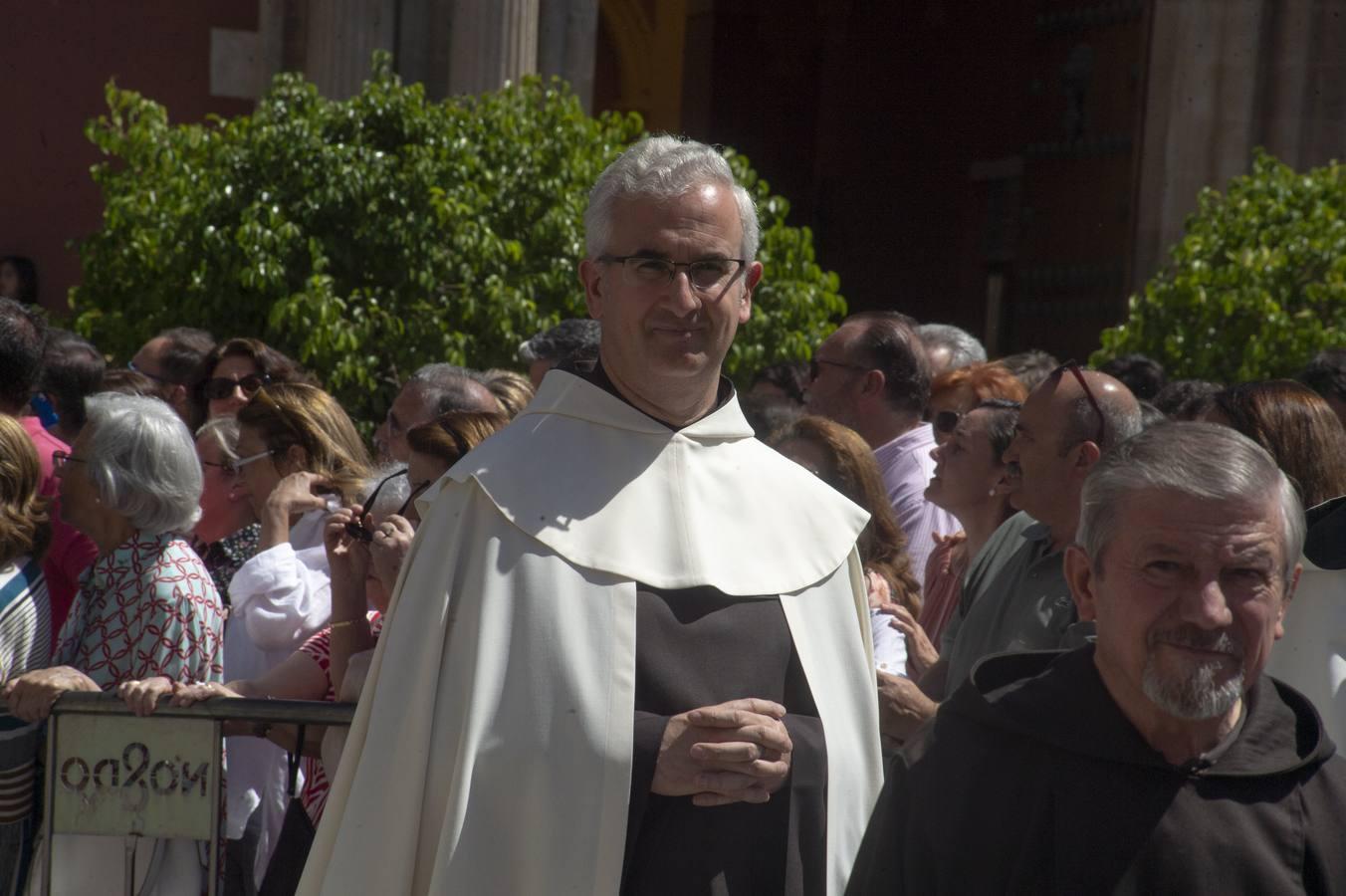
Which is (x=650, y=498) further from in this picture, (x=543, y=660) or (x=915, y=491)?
(x=915, y=491)

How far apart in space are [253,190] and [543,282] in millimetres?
1403

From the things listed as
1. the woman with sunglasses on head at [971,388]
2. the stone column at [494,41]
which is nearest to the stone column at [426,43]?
the stone column at [494,41]

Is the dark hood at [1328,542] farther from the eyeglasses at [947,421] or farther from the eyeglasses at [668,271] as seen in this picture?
the eyeglasses at [947,421]

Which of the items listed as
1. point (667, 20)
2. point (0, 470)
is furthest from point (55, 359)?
point (667, 20)

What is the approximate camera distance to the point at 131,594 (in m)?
4.21

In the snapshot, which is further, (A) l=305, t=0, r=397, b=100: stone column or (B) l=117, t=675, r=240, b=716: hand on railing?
(A) l=305, t=0, r=397, b=100: stone column

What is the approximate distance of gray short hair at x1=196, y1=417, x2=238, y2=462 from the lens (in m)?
5.53

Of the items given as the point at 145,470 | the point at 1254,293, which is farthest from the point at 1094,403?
the point at 1254,293

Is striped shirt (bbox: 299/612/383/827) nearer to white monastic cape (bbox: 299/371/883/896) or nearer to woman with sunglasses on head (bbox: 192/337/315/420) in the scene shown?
white monastic cape (bbox: 299/371/883/896)

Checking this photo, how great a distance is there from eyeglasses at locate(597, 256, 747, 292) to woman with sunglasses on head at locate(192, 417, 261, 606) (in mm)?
2720

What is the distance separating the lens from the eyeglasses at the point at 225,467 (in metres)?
5.52

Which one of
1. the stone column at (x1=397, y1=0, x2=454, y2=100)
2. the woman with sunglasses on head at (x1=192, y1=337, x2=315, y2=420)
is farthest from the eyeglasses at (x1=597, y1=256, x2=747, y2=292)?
the stone column at (x1=397, y1=0, x2=454, y2=100)

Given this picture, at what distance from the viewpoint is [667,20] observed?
16.4 meters

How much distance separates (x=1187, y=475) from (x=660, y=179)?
0.99 m
